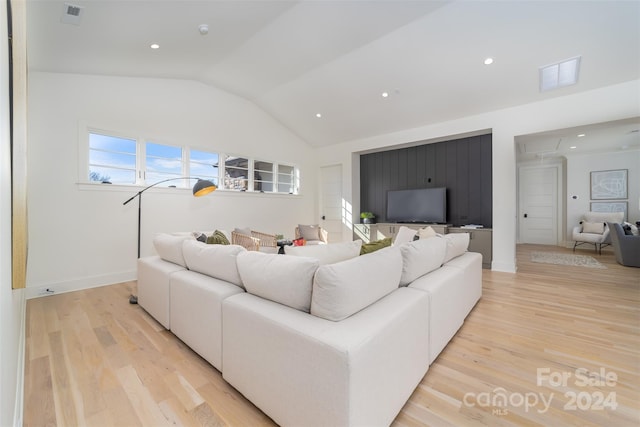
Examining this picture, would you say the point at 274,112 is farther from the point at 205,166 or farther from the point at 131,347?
the point at 131,347

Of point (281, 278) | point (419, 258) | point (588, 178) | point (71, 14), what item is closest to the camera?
point (281, 278)

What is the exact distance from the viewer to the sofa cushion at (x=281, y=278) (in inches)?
55.7

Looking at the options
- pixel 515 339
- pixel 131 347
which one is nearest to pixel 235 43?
pixel 131 347

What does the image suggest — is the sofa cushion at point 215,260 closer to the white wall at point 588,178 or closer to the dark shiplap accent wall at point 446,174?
the dark shiplap accent wall at point 446,174

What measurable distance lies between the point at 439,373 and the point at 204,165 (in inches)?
198

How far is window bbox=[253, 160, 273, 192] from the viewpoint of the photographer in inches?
240

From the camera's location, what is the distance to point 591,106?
13.0ft

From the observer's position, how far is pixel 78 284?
3.66 metres

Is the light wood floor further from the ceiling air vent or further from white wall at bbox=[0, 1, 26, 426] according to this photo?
the ceiling air vent

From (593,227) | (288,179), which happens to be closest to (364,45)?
(288,179)

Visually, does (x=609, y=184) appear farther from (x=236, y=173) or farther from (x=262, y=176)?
(x=236, y=173)

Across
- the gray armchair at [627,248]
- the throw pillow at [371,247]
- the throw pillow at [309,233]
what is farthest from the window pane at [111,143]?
the gray armchair at [627,248]

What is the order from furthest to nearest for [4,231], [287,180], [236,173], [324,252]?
[287,180] → [236,173] → [324,252] → [4,231]

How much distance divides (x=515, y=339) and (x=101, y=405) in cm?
301
